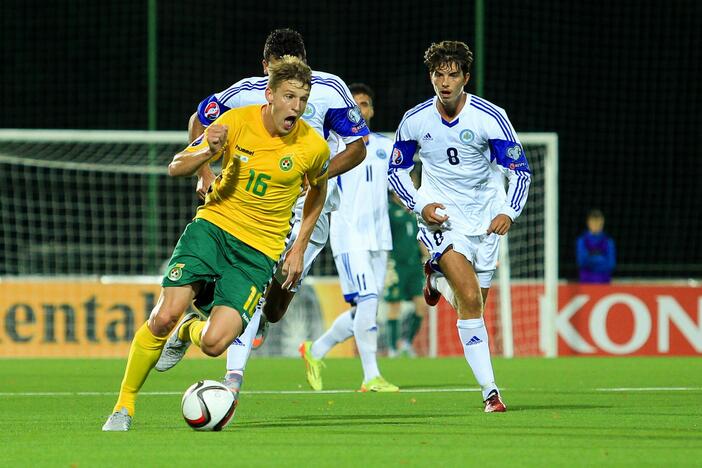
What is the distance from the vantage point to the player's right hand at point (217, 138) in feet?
20.7

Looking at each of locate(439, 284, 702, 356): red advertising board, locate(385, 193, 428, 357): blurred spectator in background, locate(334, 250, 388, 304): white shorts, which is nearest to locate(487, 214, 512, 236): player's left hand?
locate(334, 250, 388, 304): white shorts

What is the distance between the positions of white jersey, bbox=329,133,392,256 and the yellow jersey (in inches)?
132

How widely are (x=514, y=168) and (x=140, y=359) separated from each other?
111 inches

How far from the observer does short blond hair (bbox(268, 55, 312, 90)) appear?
21.8 feet

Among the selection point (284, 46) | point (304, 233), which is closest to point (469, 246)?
point (304, 233)

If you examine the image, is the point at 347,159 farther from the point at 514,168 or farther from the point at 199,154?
the point at 199,154

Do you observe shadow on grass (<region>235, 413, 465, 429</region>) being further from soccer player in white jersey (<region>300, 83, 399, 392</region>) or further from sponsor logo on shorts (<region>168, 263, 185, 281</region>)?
soccer player in white jersey (<region>300, 83, 399, 392</region>)

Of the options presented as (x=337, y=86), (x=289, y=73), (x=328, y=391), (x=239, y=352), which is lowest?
(x=328, y=391)

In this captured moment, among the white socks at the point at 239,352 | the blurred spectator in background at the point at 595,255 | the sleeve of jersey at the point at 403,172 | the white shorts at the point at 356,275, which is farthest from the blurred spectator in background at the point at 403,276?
the white socks at the point at 239,352

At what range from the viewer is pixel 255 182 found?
6781 mm

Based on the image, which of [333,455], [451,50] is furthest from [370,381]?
[333,455]

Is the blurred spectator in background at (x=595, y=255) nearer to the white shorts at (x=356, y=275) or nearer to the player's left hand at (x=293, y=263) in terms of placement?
the white shorts at (x=356, y=275)

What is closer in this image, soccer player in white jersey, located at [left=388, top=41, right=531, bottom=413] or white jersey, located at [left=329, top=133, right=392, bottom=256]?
soccer player in white jersey, located at [left=388, top=41, right=531, bottom=413]

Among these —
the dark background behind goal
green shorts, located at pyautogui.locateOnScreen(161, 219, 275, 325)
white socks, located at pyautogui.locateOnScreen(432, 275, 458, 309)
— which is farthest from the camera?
the dark background behind goal
